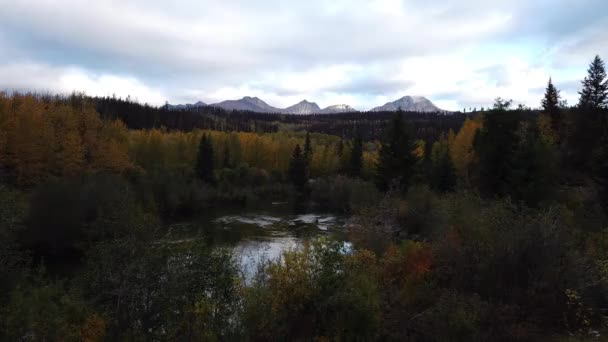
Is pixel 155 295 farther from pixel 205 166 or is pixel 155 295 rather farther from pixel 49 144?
pixel 205 166

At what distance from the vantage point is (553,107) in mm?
51000

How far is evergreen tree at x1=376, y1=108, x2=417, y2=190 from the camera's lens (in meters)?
37.0

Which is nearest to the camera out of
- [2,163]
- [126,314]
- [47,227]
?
[126,314]

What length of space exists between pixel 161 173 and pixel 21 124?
1563cm

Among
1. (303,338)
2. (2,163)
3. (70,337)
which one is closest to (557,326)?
(303,338)

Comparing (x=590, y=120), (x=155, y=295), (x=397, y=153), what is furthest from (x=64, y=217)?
(x=590, y=120)

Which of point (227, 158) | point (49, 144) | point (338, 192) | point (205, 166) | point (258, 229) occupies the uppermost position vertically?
point (49, 144)

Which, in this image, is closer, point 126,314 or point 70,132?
point 126,314

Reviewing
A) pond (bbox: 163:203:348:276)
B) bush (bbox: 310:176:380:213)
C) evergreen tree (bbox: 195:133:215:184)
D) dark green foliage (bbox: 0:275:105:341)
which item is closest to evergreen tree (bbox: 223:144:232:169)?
evergreen tree (bbox: 195:133:215:184)

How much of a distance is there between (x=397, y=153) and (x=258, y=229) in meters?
14.3

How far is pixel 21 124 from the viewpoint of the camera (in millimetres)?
36594

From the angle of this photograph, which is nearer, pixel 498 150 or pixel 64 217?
pixel 64 217

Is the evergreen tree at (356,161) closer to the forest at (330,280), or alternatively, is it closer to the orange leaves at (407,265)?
the forest at (330,280)

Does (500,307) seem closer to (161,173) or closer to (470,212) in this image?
(470,212)
